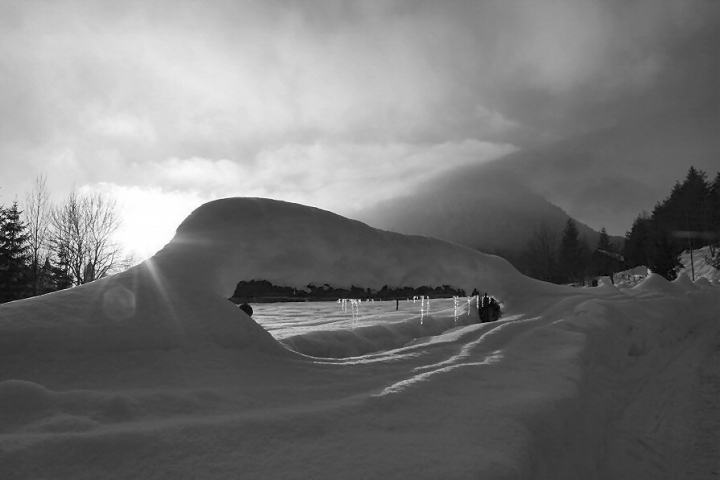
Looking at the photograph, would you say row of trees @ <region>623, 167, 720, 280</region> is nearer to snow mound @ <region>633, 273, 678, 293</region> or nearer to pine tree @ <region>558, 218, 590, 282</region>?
pine tree @ <region>558, 218, 590, 282</region>

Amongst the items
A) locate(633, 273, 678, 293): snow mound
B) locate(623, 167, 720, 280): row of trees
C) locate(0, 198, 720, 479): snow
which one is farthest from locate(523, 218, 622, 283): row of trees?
locate(0, 198, 720, 479): snow

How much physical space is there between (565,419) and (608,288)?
9.83 meters

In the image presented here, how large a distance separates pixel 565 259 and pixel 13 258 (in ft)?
178

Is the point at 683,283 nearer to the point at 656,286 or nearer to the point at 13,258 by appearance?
the point at 656,286

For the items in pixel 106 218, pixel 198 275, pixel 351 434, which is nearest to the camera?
pixel 351 434

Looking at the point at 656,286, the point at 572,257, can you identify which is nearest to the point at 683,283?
the point at 656,286

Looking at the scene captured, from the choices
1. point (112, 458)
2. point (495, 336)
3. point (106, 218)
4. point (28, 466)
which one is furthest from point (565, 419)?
point (106, 218)

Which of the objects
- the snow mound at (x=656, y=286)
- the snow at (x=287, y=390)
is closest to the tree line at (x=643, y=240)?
the snow mound at (x=656, y=286)

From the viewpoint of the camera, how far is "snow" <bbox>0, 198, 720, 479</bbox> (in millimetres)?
1805

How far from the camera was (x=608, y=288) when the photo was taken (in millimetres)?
10969

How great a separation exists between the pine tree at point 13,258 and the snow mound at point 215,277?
21537mm

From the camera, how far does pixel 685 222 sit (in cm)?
4803

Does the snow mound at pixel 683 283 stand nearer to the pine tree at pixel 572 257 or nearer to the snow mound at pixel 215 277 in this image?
the snow mound at pixel 215 277

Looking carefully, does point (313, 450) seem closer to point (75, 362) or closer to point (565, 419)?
point (75, 362)
